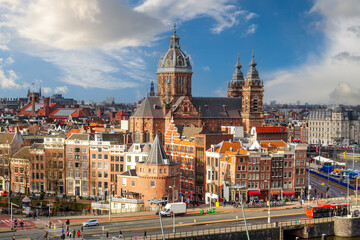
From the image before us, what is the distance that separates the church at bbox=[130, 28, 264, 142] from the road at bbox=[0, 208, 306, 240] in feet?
162

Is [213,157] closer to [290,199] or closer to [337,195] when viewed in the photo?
[290,199]

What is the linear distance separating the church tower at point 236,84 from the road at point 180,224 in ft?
269

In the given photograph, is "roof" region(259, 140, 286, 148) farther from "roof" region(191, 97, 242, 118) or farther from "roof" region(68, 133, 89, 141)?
"roof" region(68, 133, 89, 141)

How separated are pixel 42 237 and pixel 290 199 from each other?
54592 millimetres

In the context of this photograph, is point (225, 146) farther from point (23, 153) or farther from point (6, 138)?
point (6, 138)

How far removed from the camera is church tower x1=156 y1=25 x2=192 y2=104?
154875 mm

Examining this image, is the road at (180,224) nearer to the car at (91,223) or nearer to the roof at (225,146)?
the car at (91,223)

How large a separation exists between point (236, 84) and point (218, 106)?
95.5 ft

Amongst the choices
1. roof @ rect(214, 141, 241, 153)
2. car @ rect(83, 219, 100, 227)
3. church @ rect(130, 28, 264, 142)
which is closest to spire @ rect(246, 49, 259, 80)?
church @ rect(130, 28, 264, 142)

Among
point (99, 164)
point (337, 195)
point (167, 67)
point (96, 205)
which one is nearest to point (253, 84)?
point (167, 67)

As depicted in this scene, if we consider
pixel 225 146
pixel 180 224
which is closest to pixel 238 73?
pixel 225 146

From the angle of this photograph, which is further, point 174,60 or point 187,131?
point 174,60

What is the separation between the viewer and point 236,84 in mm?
183875

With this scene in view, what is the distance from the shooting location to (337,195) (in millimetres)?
129875
